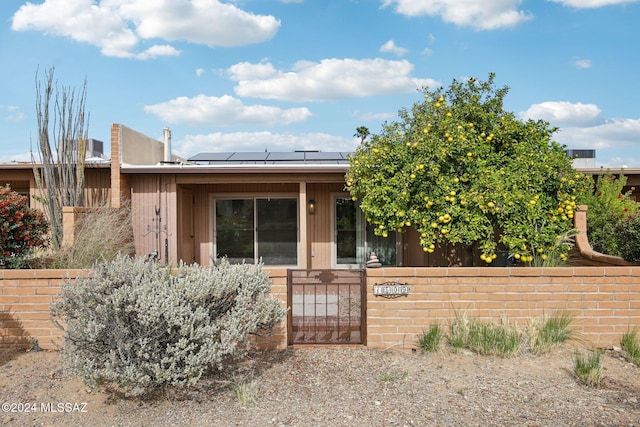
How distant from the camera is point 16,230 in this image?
698 cm

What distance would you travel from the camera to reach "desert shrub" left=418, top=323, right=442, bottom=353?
5621 millimetres

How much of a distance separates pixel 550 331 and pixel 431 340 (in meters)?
1.41

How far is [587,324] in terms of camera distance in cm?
596

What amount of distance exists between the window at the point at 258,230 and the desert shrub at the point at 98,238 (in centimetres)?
236

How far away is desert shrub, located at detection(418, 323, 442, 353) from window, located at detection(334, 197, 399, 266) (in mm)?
5932

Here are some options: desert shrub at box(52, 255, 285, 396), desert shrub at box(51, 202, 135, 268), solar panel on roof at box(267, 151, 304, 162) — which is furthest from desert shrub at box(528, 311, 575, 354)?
solar panel on roof at box(267, 151, 304, 162)

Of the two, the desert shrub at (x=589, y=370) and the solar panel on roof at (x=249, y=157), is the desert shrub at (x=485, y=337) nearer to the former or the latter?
the desert shrub at (x=589, y=370)

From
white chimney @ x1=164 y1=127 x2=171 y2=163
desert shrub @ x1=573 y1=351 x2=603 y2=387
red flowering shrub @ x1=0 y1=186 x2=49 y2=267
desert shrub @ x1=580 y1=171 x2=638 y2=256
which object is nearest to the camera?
desert shrub @ x1=573 y1=351 x2=603 y2=387

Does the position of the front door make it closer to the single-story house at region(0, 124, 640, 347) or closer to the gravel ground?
the single-story house at region(0, 124, 640, 347)

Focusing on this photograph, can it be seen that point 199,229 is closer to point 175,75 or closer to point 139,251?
point 139,251

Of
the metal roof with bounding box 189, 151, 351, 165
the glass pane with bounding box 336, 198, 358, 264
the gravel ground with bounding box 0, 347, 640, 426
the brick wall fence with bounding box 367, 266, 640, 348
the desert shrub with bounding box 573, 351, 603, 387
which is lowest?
the gravel ground with bounding box 0, 347, 640, 426

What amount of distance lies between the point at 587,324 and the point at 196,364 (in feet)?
15.6

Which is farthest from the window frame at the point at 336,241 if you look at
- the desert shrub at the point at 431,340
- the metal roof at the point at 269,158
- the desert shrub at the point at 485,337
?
the desert shrub at the point at 431,340

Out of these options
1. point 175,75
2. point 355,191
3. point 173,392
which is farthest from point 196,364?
point 175,75
